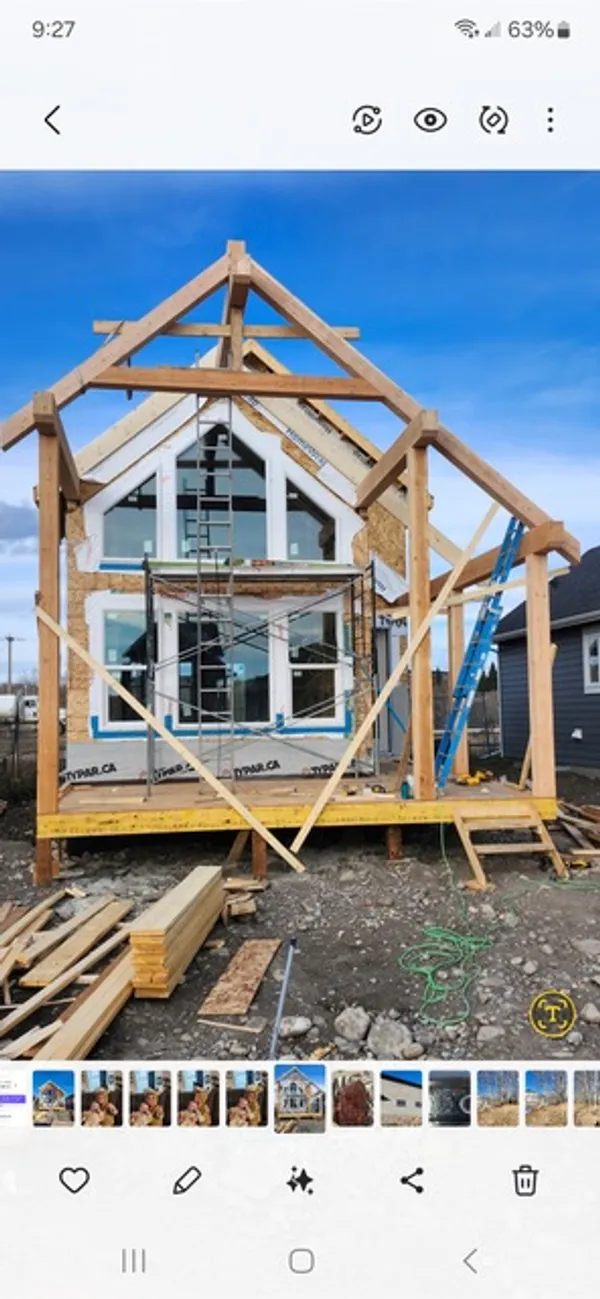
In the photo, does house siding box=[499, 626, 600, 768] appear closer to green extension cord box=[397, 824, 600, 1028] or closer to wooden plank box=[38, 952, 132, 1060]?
green extension cord box=[397, 824, 600, 1028]

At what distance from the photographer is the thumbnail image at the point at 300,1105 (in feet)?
4.74

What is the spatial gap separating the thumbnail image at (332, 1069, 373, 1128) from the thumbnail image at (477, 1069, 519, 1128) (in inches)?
9.3

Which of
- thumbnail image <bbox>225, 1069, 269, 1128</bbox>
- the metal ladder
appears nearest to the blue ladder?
the metal ladder

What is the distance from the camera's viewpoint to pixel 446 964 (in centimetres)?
314

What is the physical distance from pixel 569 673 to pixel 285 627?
7645 mm

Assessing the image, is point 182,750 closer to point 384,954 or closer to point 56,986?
point 56,986

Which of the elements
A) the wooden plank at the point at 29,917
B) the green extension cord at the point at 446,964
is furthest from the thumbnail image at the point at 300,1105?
the wooden plank at the point at 29,917

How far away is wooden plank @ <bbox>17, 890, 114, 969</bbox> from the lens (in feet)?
A: 12.4

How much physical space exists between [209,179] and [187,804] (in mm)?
4836
